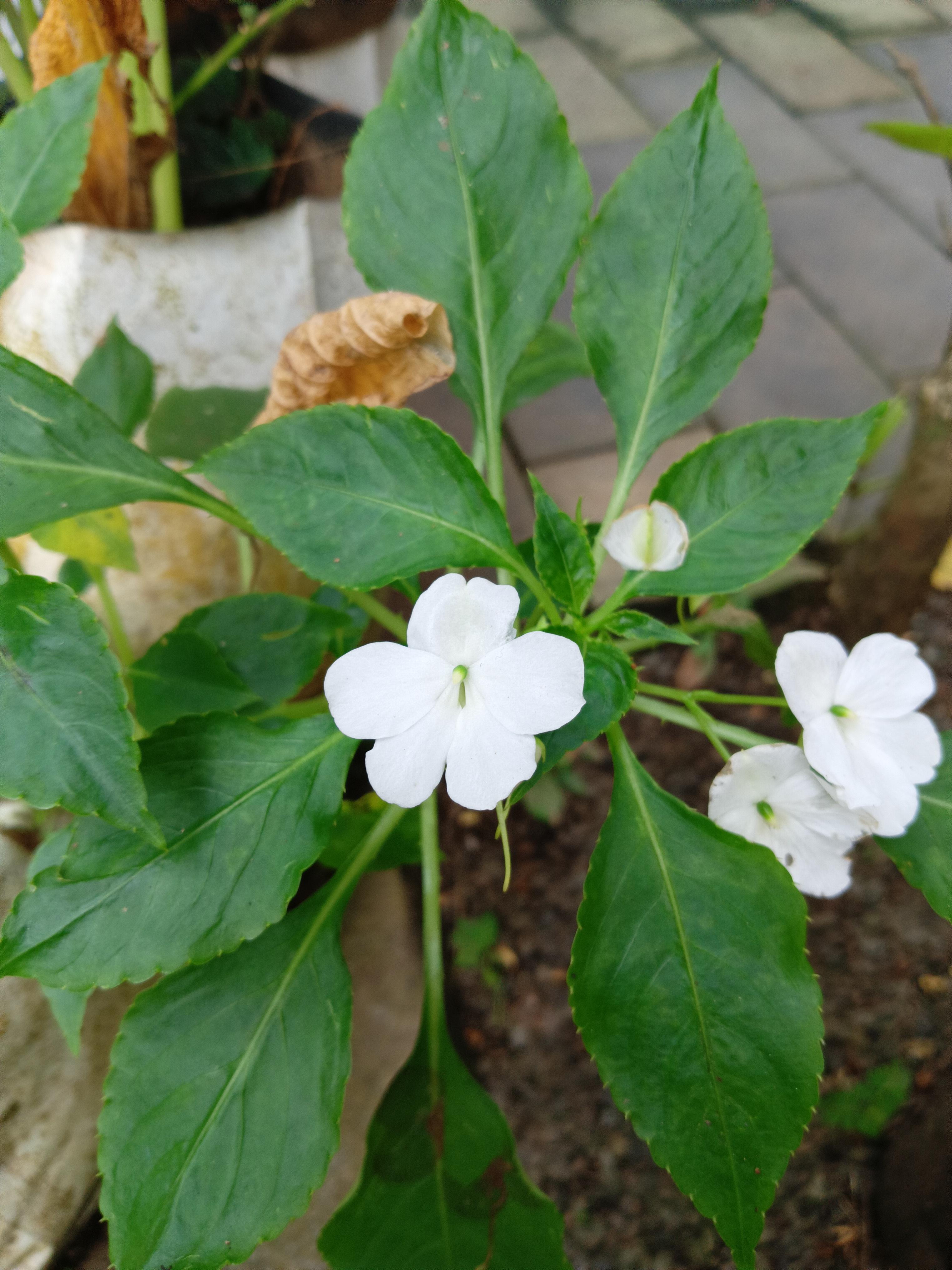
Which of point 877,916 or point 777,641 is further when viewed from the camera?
point 777,641

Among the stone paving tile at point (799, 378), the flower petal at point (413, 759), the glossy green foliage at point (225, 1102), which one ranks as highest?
the flower petal at point (413, 759)

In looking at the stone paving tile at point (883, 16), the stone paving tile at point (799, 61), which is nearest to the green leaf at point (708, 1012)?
the stone paving tile at point (883, 16)

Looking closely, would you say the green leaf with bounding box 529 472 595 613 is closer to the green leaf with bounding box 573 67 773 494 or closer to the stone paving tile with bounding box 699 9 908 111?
the green leaf with bounding box 573 67 773 494

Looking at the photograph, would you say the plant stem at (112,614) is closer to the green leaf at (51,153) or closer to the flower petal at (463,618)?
the green leaf at (51,153)

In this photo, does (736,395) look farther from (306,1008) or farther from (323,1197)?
(323,1197)

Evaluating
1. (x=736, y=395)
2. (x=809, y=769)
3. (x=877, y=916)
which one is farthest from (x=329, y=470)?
(x=736, y=395)
